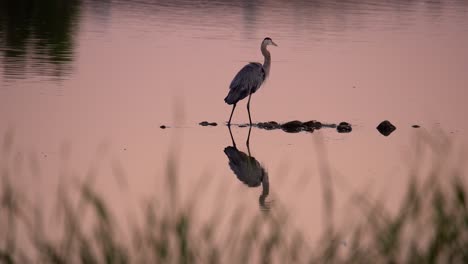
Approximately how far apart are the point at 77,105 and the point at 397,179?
5.37 m

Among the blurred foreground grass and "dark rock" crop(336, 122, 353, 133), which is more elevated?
the blurred foreground grass

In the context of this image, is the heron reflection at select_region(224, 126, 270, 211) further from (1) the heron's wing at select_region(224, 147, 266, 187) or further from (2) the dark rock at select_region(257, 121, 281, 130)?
(2) the dark rock at select_region(257, 121, 281, 130)

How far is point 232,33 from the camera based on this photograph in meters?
29.3

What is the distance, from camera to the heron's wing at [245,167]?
1119cm

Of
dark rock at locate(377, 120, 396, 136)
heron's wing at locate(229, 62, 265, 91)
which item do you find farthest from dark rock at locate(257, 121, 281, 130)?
dark rock at locate(377, 120, 396, 136)

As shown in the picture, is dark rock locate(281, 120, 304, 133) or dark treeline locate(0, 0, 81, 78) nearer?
dark rock locate(281, 120, 304, 133)

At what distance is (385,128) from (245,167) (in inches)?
121

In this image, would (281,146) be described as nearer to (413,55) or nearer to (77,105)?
(77,105)

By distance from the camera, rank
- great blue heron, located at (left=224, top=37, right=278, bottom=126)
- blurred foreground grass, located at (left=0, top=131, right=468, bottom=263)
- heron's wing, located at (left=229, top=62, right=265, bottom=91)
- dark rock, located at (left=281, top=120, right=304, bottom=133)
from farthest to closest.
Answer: heron's wing, located at (left=229, top=62, right=265, bottom=91)
great blue heron, located at (left=224, top=37, right=278, bottom=126)
dark rock, located at (left=281, top=120, right=304, bottom=133)
blurred foreground grass, located at (left=0, top=131, right=468, bottom=263)

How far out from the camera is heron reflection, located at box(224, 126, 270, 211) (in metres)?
10.7

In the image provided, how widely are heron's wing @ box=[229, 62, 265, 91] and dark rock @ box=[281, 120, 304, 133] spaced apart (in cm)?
111

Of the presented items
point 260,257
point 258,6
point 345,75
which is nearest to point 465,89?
point 345,75

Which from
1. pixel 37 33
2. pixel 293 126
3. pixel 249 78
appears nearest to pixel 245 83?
pixel 249 78

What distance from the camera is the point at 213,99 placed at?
16.8m
